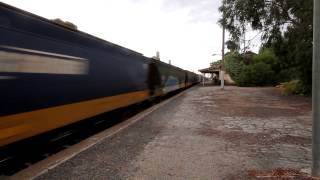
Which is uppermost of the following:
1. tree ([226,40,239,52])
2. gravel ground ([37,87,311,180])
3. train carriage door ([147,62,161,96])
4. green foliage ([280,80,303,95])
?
tree ([226,40,239,52])

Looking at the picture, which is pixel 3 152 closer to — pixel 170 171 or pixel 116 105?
pixel 170 171

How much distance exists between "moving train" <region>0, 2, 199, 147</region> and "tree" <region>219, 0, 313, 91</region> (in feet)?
48.6

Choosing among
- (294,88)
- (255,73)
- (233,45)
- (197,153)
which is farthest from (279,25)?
(255,73)

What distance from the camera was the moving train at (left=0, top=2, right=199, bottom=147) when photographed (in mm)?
7551

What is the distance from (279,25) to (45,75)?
22539mm

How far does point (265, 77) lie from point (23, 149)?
5319 cm

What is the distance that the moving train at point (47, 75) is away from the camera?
7551mm

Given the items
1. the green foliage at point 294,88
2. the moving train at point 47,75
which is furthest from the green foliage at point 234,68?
the moving train at point 47,75

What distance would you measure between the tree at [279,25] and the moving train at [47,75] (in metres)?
14.8

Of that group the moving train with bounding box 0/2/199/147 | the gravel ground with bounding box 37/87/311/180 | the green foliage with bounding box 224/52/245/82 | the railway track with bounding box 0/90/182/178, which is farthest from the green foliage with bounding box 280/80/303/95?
the railway track with bounding box 0/90/182/178

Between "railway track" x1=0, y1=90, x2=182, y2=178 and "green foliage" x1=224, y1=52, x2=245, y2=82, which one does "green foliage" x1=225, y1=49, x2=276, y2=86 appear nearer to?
"green foliage" x1=224, y1=52, x2=245, y2=82

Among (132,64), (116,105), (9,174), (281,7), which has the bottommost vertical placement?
(9,174)

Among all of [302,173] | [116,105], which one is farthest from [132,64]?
[302,173]

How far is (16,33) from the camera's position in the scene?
7.84 m
